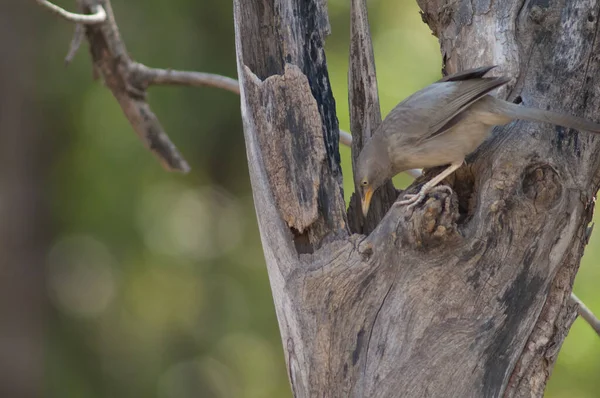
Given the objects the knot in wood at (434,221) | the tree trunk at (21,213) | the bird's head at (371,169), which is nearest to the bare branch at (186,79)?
the bird's head at (371,169)

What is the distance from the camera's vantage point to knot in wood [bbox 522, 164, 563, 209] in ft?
9.74

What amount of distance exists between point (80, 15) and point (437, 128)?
2.22 meters

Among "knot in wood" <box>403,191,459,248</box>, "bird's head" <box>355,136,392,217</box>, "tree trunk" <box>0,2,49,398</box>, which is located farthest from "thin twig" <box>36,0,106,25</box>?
"tree trunk" <box>0,2,49,398</box>

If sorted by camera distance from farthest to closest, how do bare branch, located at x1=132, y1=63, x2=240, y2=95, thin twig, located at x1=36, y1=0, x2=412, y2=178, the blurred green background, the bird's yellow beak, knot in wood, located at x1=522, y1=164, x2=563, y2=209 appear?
the blurred green background → thin twig, located at x1=36, y1=0, x2=412, y2=178 → bare branch, located at x1=132, y1=63, x2=240, y2=95 → the bird's yellow beak → knot in wood, located at x1=522, y1=164, x2=563, y2=209

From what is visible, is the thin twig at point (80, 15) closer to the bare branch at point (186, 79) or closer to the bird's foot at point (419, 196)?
the bare branch at point (186, 79)

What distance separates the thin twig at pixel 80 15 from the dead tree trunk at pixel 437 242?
142cm

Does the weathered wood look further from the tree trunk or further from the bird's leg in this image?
the tree trunk

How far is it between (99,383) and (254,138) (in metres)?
5.36

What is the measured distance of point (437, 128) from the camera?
3.54 m

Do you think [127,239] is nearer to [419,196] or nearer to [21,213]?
[21,213]

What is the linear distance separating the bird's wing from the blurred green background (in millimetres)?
4236

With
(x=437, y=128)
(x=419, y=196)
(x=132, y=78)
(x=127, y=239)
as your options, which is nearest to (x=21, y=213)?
(x=127, y=239)

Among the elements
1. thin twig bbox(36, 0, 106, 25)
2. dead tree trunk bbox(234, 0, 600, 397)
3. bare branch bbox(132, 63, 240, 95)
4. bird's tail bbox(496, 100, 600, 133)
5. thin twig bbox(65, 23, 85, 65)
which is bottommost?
dead tree trunk bbox(234, 0, 600, 397)

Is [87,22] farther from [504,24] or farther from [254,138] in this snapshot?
[504,24]
